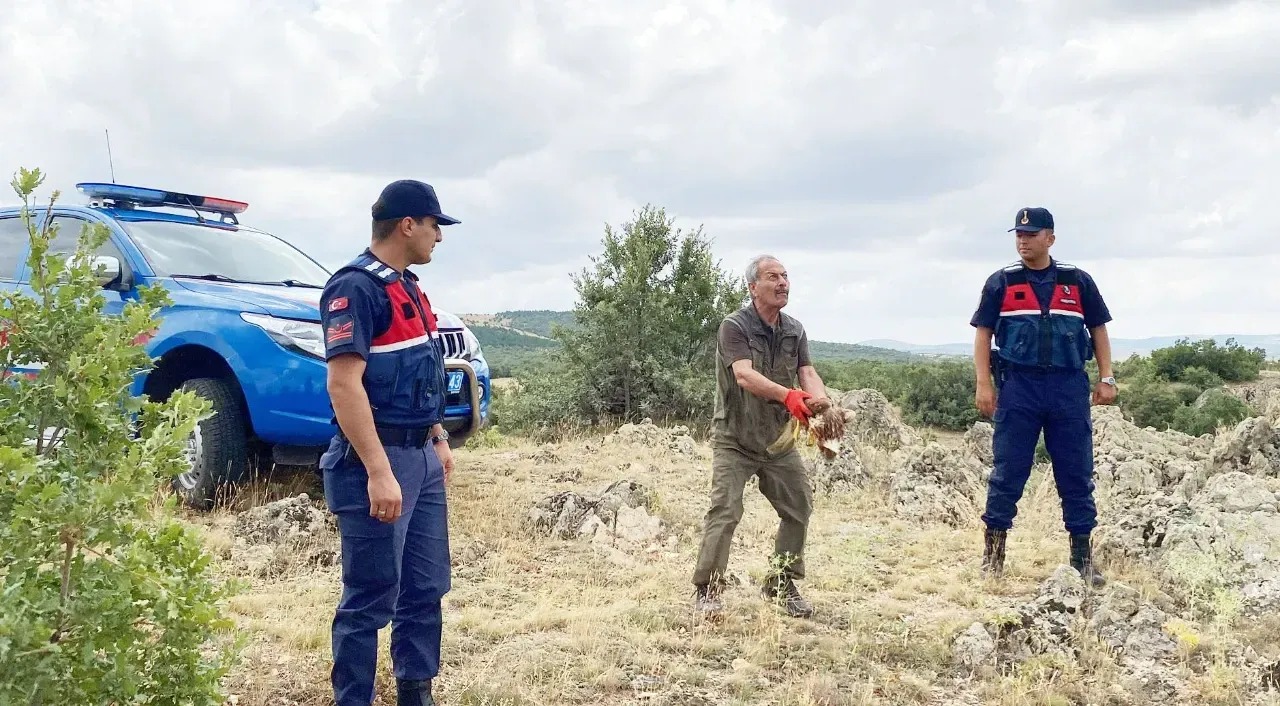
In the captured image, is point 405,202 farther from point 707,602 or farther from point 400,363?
point 707,602

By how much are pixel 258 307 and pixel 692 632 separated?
10.2 feet

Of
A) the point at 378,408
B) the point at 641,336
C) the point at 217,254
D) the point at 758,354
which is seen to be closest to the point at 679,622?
Answer: the point at 758,354

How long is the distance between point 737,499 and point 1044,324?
1.94 m

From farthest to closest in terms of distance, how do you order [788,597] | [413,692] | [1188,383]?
[1188,383] < [788,597] < [413,692]

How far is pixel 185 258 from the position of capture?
6.03 meters

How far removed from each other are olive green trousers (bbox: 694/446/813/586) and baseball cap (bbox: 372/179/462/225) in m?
2.04

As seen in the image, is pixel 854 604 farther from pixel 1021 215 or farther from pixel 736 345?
pixel 1021 215

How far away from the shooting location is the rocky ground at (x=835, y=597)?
380 cm

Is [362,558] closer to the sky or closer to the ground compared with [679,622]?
closer to the sky

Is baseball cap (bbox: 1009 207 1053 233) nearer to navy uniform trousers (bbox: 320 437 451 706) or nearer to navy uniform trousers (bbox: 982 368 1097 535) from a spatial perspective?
navy uniform trousers (bbox: 982 368 1097 535)

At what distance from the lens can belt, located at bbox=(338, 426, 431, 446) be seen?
2.98 metres

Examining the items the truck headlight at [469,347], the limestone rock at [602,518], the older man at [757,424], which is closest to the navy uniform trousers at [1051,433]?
the older man at [757,424]

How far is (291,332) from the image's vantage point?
538 cm

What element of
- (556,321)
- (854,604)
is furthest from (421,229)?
(556,321)
